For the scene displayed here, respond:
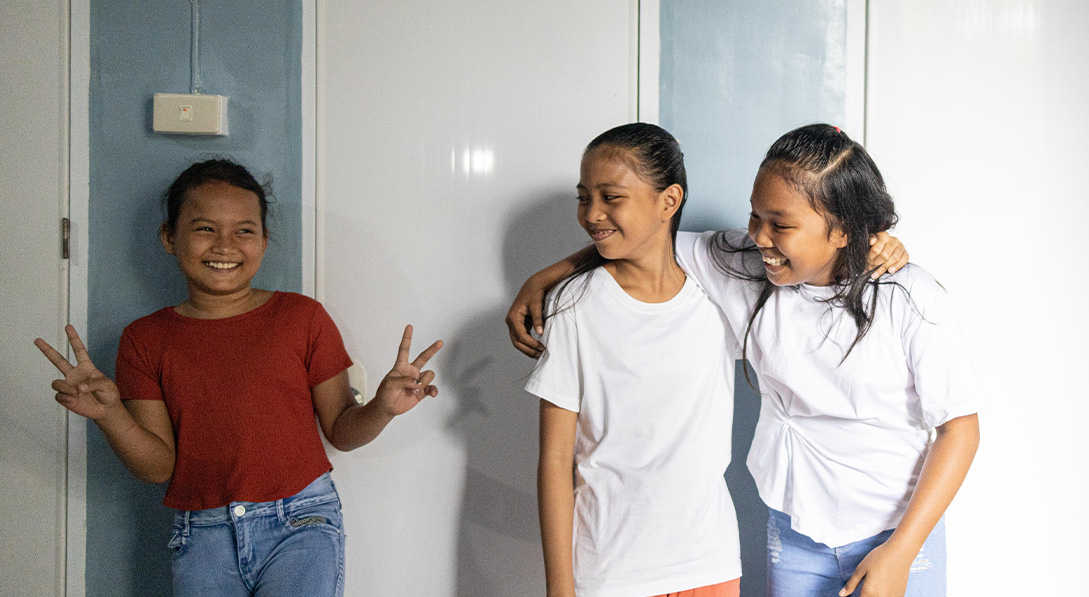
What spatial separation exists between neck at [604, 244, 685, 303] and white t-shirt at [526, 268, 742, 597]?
0.9 inches

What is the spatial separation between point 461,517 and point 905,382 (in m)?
0.88

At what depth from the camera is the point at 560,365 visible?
1.12 metres

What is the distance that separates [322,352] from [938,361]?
1050 millimetres

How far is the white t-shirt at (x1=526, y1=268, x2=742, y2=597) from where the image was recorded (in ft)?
3.58

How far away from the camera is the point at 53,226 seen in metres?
1.39

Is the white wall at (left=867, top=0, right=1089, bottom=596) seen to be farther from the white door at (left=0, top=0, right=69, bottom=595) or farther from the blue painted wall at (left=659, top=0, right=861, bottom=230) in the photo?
the white door at (left=0, top=0, right=69, bottom=595)

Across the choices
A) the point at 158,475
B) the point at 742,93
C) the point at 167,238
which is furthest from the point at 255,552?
the point at 742,93

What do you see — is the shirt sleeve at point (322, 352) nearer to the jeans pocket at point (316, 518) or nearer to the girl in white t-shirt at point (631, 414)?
the jeans pocket at point (316, 518)

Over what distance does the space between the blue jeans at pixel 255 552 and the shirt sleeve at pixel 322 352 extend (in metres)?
0.23

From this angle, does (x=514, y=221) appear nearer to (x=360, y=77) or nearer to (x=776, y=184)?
(x=360, y=77)

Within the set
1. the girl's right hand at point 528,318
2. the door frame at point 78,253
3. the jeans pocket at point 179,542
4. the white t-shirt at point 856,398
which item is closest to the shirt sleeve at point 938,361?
the white t-shirt at point 856,398

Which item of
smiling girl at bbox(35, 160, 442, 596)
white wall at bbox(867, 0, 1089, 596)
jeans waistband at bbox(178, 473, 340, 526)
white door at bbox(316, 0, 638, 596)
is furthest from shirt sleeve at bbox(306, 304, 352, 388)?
white wall at bbox(867, 0, 1089, 596)

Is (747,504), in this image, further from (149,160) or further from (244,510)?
(149,160)

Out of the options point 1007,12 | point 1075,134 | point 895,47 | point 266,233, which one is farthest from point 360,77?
point 1075,134
